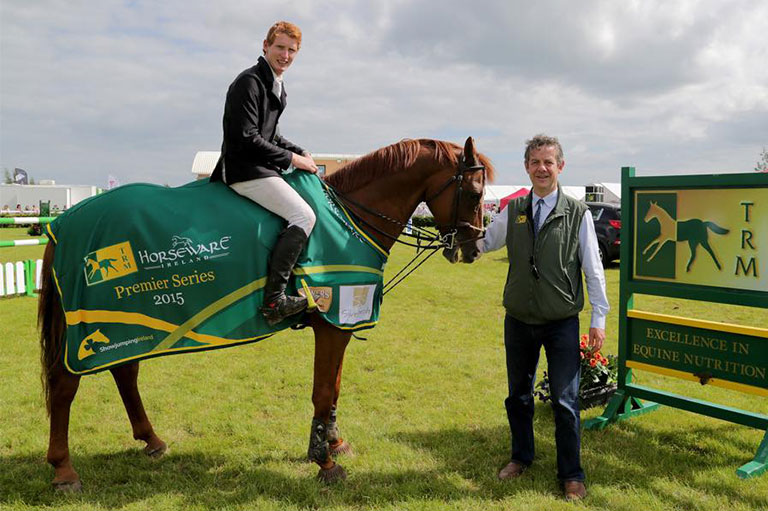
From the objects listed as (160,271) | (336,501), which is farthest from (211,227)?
(336,501)

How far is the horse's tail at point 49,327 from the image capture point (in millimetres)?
3758

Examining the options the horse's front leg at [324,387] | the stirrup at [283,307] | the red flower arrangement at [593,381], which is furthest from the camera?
the red flower arrangement at [593,381]

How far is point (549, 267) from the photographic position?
3686 mm

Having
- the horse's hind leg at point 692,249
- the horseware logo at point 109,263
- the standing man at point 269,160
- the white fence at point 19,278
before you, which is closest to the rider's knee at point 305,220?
the standing man at point 269,160

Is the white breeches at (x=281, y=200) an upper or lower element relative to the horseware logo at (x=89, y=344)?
upper

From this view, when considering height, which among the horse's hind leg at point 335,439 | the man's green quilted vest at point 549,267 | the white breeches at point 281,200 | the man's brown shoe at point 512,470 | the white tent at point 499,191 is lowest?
the man's brown shoe at point 512,470

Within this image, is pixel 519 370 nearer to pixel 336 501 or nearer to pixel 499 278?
pixel 336 501

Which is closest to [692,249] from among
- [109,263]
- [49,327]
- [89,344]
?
[109,263]

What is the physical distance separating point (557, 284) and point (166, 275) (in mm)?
2606

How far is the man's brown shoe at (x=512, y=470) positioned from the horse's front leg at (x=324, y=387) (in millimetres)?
1178

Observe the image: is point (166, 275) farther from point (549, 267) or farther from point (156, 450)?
point (549, 267)

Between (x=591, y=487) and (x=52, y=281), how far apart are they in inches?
158

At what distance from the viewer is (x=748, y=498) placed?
3.67m

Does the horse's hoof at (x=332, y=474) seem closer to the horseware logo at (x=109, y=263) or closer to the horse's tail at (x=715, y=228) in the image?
the horseware logo at (x=109, y=263)
